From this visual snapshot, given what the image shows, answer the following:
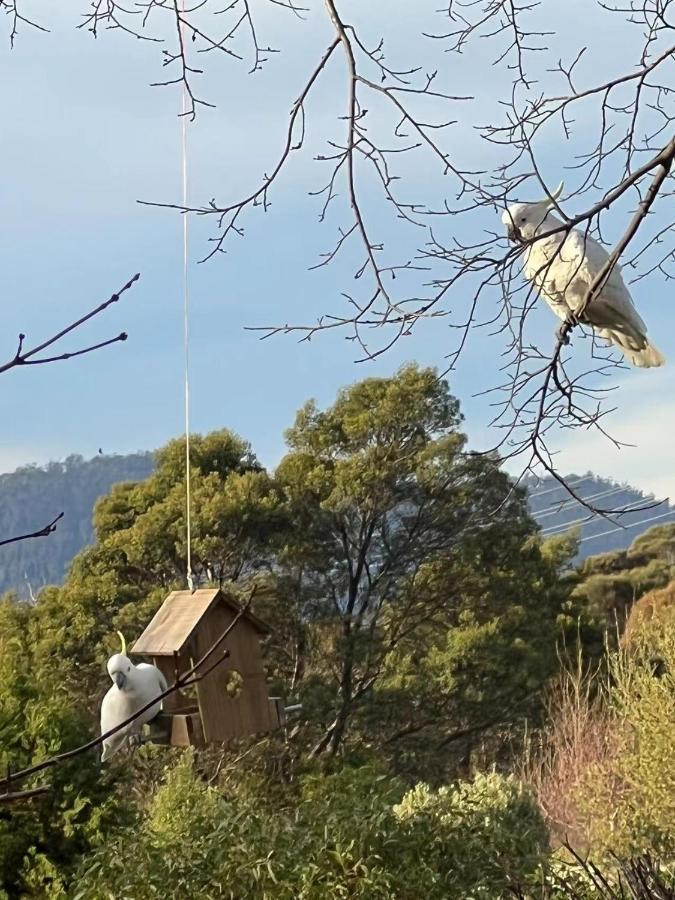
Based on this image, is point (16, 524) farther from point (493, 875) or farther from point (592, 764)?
point (493, 875)

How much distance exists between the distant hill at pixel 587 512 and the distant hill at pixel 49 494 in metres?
9.30

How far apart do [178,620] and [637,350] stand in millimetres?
1314

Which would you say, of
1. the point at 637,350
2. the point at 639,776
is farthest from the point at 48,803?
the point at 639,776

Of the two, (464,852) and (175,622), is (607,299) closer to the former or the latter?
(175,622)

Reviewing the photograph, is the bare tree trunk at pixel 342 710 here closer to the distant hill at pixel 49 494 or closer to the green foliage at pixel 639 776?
the green foliage at pixel 639 776

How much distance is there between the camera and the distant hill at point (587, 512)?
1.83 meters

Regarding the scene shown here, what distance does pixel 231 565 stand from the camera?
339 inches

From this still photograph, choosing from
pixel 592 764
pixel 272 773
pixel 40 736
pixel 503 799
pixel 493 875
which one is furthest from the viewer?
pixel 272 773

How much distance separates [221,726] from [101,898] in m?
0.53

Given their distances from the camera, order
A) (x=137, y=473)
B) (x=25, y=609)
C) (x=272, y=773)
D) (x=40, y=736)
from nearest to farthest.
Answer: (x=40, y=736)
(x=272, y=773)
(x=25, y=609)
(x=137, y=473)

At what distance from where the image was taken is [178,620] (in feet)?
9.04

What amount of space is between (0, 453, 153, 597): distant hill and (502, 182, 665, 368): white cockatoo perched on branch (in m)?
18.3

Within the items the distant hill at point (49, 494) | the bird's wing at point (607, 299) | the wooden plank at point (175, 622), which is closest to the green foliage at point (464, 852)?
the wooden plank at point (175, 622)

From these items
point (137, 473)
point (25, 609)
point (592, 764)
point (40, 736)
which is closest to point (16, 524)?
point (137, 473)
